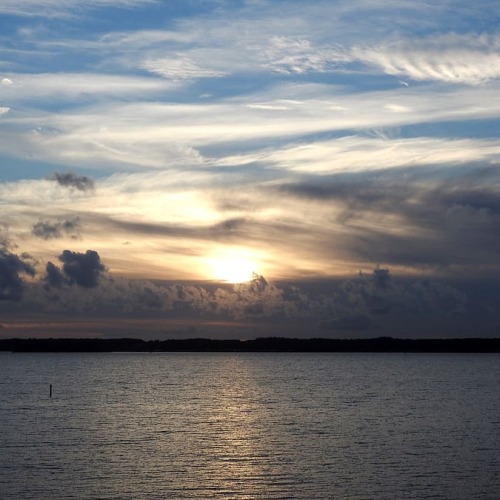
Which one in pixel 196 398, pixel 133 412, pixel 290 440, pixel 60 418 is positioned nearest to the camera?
pixel 290 440

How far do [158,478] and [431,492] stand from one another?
18.1 m

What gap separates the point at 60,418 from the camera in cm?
9006

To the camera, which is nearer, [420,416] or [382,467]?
[382,467]

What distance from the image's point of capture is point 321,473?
5484 cm

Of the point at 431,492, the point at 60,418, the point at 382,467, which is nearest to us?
the point at 431,492

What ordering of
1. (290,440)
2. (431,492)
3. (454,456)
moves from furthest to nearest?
1. (290,440)
2. (454,456)
3. (431,492)

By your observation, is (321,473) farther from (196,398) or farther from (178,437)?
(196,398)

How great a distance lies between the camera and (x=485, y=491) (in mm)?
48812

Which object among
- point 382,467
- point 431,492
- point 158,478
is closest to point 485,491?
point 431,492

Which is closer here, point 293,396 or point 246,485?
point 246,485

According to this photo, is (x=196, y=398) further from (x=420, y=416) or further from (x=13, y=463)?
(x=13, y=463)

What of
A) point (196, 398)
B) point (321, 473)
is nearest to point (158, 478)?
point (321, 473)

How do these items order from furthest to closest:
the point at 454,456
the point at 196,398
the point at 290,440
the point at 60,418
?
1. the point at 196,398
2. the point at 60,418
3. the point at 290,440
4. the point at 454,456

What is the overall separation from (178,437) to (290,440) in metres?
10.7
